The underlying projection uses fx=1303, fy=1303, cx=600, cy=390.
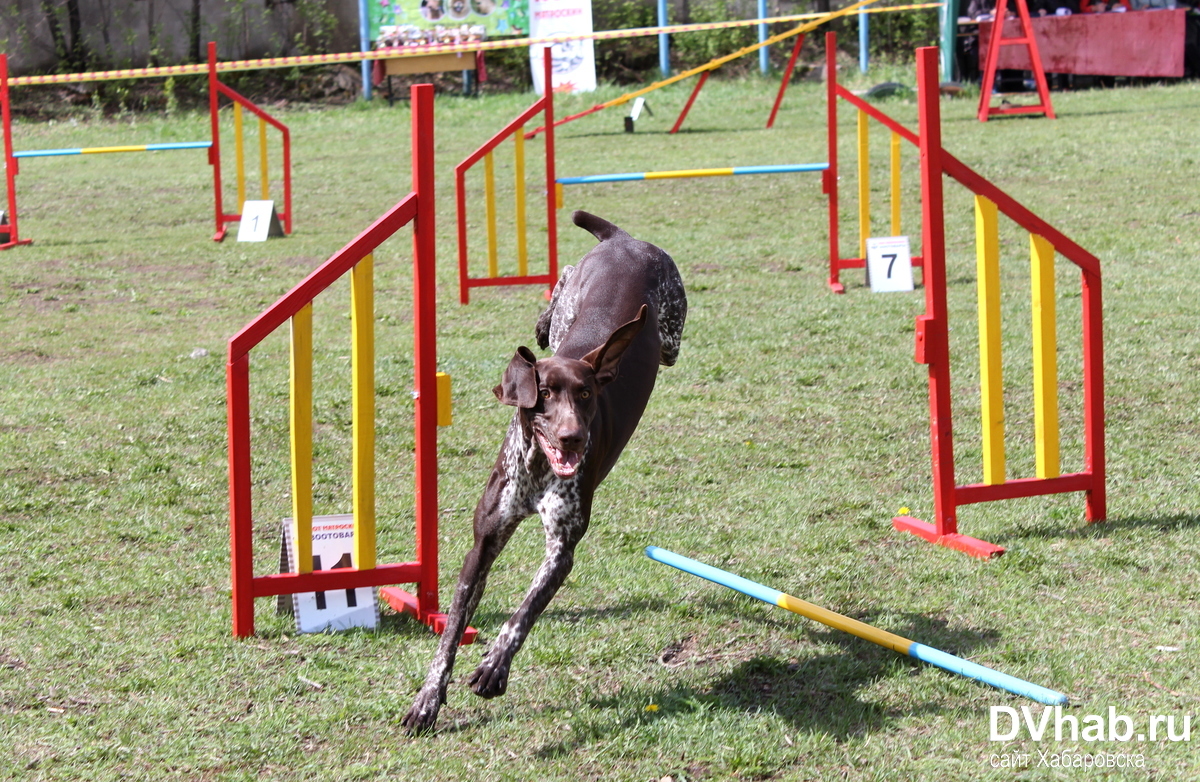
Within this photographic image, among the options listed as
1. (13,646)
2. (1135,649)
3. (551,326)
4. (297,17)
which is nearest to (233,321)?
(551,326)

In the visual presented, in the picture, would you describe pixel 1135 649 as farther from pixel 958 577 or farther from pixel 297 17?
pixel 297 17

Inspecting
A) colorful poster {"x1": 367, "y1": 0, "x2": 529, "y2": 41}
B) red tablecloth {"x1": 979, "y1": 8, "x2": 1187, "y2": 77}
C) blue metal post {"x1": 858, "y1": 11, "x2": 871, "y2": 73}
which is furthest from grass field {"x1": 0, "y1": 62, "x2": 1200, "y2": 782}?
blue metal post {"x1": 858, "y1": 11, "x2": 871, "y2": 73}

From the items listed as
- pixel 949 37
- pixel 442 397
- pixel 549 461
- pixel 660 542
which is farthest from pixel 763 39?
pixel 549 461

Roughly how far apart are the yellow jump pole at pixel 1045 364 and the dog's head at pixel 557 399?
2208 millimetres

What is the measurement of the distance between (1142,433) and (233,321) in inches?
246

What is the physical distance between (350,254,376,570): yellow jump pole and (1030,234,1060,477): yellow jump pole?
271 cm

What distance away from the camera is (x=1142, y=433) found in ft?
20.9

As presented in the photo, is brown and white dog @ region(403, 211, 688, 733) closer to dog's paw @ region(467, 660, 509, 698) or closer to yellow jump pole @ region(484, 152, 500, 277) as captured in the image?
dog's paw @ region(467, 660, 509, 698)

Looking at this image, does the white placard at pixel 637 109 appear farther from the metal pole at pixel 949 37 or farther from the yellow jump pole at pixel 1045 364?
the yellow jump pole at pixel 1045 364

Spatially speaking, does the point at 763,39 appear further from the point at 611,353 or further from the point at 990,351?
the point at 611,353

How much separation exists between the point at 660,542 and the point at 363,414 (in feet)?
4.77

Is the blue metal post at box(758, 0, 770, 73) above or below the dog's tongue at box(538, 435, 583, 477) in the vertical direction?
above

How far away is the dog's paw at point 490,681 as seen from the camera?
3.72 m

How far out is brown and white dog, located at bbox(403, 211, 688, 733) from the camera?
374 cm
